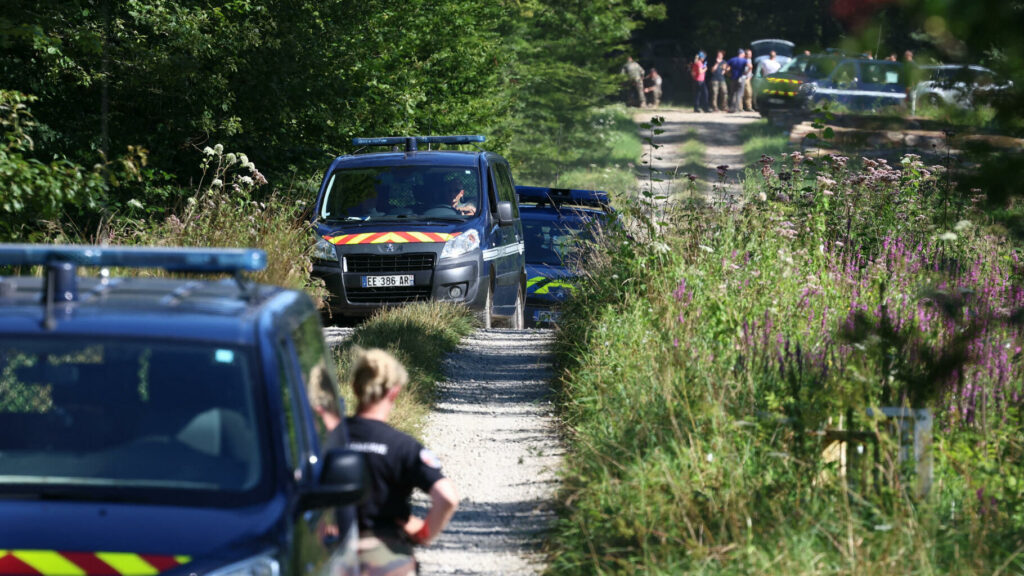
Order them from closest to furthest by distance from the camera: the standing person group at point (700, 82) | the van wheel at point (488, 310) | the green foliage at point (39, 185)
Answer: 1. the green foliage at point (39, 185)
2. the van wheel at point (488, 310)
3. the standing person group at point (700, 82)

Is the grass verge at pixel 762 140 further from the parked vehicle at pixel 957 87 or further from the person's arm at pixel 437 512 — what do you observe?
the person's arm at pixel 437 512

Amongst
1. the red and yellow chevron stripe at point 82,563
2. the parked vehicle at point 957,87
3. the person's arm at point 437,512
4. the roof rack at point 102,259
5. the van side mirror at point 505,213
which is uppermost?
the parked vehicle at point 957,87

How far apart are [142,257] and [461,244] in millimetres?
10423

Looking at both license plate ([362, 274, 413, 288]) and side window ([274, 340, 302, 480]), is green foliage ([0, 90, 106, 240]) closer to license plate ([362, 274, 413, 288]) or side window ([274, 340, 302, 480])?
license plate ([362, 274, 413, 288])

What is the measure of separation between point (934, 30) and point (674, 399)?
3664 mm

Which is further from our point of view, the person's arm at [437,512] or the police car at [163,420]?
the person's arm at [437,512]

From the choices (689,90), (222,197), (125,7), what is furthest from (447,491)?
(689,90)

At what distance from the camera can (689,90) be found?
67062mm

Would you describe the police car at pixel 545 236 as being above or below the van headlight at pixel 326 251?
below

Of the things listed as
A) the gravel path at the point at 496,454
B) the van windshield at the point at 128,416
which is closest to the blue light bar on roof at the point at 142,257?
the van windshield at the point at 128,416

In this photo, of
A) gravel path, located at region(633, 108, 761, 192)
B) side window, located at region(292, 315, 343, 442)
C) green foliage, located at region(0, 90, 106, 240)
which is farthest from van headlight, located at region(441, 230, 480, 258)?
gravel path, located at region(633, 108, 761, 192)

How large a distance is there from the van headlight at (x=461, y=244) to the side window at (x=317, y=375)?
374 inches

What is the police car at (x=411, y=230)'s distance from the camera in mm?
14320

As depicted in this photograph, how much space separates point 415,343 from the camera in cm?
1221
